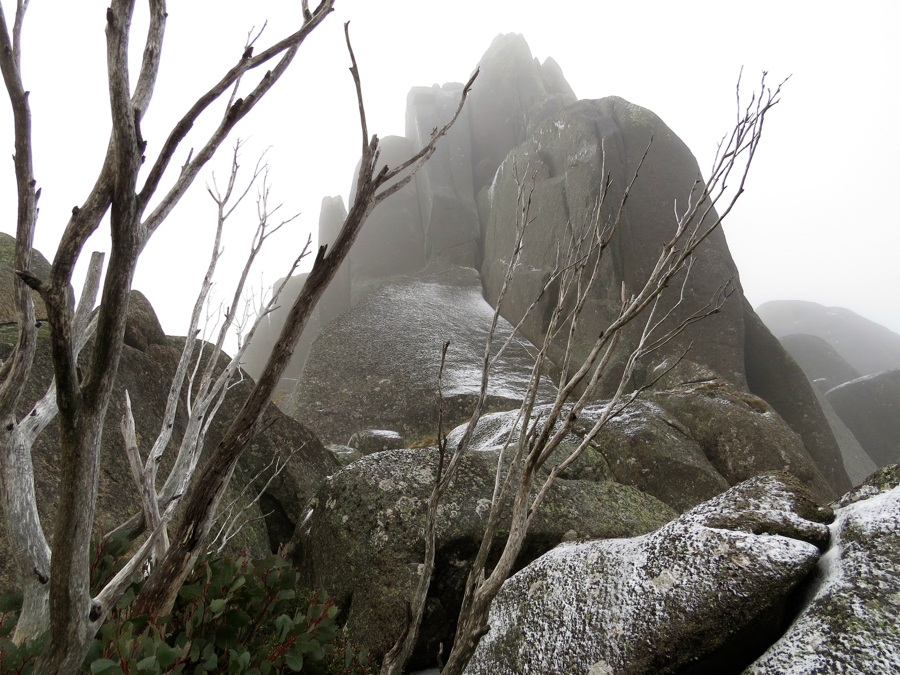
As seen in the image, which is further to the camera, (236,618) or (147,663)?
(236,618)

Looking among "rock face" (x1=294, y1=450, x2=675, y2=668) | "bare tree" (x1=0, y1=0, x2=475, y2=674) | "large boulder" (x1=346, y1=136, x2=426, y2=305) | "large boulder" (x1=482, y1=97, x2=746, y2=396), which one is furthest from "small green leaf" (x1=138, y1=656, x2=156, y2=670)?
"large boulder" (x1=346, y1=136, x2=426, y2=305)

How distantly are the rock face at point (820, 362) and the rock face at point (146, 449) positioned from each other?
56.3 ft

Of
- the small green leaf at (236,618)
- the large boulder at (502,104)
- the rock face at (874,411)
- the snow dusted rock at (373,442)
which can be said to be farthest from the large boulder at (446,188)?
the small green leaf at (236,618)

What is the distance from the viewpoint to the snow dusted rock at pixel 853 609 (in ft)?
4.39

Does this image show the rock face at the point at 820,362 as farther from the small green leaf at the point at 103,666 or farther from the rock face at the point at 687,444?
the small green leaf at the point at 103,666

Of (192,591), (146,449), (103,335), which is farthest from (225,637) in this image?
(146,449)

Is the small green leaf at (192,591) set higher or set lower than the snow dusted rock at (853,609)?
lower

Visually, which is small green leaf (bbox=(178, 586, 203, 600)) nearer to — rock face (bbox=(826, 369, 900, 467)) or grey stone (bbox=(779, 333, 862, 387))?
rock face (bbox=(826, 369, 900, 467))

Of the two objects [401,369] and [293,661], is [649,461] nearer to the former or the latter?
[293,661]

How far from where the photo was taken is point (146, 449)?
3541 millimetres

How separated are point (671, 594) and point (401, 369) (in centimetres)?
960

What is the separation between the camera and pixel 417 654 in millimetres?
2865

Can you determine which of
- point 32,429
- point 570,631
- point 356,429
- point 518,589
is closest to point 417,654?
point 518,589

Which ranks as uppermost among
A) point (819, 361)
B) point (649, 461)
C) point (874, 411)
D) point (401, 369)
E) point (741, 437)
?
point (819, 361)
